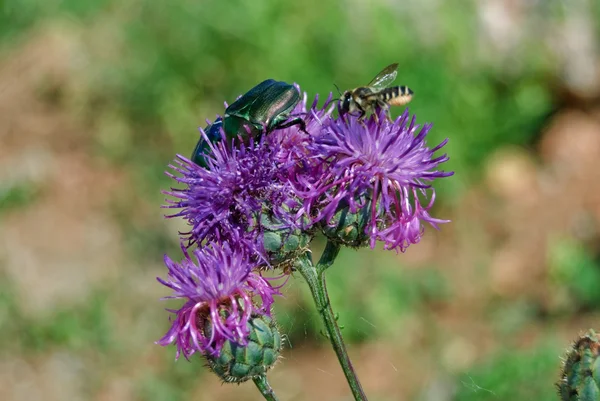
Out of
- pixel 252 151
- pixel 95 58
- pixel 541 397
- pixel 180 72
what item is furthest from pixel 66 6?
pixel 252 151

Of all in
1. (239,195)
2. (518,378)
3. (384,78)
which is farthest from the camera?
(518,378)

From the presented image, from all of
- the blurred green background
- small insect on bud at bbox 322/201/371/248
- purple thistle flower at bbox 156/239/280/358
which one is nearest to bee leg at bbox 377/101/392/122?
small insect on bud at bbox 322/201/371/248

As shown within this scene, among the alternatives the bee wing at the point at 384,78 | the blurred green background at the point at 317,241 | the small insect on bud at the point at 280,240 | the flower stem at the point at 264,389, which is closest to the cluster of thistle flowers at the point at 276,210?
the small insect on bud at the point at 280,240

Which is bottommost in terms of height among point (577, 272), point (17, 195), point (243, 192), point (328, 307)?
point (328, 307)

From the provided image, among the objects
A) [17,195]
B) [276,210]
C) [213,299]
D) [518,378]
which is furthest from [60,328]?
[276,210]

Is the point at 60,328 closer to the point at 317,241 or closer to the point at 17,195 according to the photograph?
the point at 17,195

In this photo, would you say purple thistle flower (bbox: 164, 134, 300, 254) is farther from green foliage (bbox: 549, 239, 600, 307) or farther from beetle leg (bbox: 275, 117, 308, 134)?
green foliage (bbox: 549, 239, 600, 307)

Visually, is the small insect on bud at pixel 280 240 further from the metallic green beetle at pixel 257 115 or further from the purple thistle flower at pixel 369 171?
the metallic green beetle at pixel 257 115
